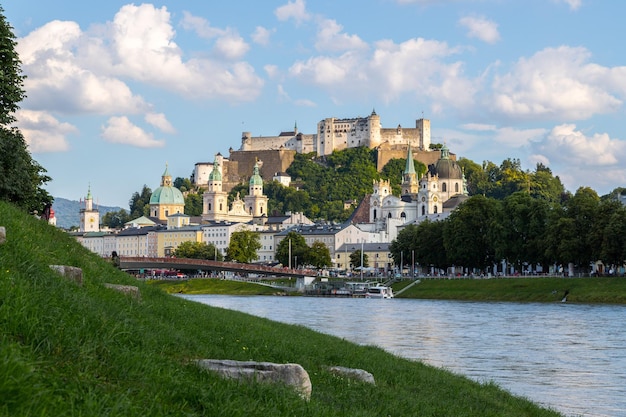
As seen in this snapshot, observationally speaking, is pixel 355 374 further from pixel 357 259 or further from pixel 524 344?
pixel 357 259

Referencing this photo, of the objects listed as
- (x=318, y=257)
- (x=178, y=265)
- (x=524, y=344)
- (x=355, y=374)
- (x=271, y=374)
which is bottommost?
(x=524, y=344)

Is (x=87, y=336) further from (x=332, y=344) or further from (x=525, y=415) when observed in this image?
(x=332, y=344)

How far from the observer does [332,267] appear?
16025 centimetres

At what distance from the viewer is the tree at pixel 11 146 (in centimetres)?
3234

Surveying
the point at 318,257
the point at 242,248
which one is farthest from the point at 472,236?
the point at 242,248

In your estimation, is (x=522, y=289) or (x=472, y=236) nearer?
(x=522, y=289)

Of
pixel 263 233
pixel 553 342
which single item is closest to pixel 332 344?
pixel 553 342

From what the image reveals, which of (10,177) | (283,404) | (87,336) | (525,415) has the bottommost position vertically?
(525,415)

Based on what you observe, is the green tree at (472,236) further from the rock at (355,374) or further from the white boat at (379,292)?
the rock at (355,374)

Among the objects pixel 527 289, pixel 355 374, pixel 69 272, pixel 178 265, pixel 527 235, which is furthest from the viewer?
pixel 178 265

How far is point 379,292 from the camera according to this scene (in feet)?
317

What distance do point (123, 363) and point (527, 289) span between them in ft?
237

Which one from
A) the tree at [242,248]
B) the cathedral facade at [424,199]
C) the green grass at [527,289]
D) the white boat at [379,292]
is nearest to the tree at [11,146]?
the green grass at [527,289]

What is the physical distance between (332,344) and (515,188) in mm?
180611
